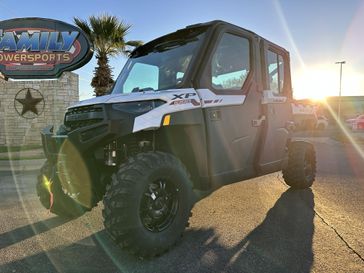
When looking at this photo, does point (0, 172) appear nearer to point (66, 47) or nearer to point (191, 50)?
point (66, 47)

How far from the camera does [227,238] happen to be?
13.8 feet

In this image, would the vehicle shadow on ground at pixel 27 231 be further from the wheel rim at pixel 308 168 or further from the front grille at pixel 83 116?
the wheel rim at pixel 308 168

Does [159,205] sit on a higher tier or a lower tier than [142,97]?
lower

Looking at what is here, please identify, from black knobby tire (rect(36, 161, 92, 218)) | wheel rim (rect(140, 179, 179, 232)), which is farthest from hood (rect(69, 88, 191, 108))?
black knobby tire (rect(36, 161, 92, 218))

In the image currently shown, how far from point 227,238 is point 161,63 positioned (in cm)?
234

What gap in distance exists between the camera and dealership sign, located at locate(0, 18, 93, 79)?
15.1 meters

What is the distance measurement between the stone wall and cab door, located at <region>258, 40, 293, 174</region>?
1161cm

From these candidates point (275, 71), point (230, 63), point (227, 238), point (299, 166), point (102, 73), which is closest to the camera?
point (227, 238)

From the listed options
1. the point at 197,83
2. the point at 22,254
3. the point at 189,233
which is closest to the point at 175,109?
the point at 197,83

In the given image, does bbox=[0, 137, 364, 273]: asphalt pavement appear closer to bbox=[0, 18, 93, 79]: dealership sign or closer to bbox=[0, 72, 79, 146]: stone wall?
bbox=[0, 72, 79, 146]: stone wall

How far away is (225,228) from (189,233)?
484mm

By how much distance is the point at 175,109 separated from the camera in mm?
3904

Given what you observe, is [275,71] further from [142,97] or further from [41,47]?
[41,47]

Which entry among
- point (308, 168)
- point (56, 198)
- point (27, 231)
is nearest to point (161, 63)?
point (56, 198)
